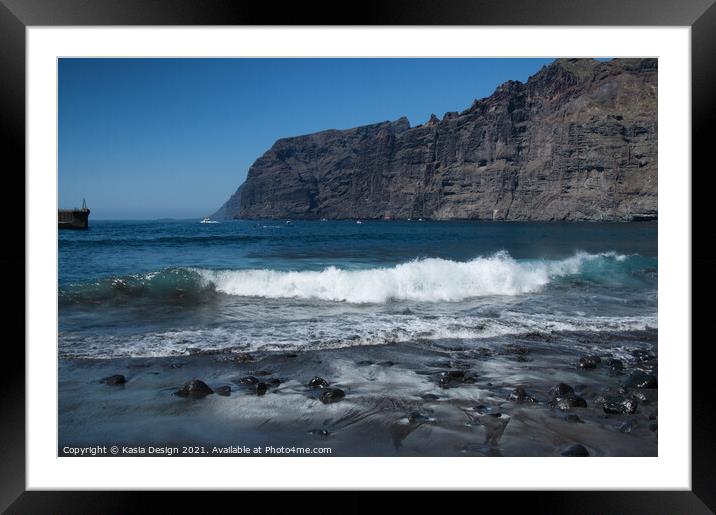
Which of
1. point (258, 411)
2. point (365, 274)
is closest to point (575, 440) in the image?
point (258, 411)

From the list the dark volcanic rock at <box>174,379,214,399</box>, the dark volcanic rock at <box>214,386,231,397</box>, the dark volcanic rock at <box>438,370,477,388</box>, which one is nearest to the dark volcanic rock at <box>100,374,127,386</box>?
the dark volcanic rock at <box>174,379,214,399</box>

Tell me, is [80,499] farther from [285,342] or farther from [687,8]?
[687,8]

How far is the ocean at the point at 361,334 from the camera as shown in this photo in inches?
109

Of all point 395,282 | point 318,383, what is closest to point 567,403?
point 318,383

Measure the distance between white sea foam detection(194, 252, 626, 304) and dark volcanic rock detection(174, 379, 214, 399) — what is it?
2991 mm

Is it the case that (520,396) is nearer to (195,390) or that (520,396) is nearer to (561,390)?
(561,390)

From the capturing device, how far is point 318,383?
10.4 ft

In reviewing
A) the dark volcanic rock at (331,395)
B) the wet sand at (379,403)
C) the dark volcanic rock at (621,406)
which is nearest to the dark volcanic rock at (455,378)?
the wet sand at (379,403)

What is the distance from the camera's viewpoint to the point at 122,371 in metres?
3.40

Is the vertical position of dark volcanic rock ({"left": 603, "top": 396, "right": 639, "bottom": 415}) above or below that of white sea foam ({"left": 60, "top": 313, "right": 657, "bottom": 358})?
below

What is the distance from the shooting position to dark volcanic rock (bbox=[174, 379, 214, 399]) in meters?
3.02

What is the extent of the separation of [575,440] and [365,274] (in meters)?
4.40

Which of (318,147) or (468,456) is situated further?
(318,147)

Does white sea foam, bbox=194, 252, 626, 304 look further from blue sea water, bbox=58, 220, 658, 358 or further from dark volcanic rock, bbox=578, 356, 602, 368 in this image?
dark volcanic rock, bbox=578, 356, 602, 368
